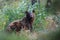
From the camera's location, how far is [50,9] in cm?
69

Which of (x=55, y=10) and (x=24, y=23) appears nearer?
(x=55, y=10)

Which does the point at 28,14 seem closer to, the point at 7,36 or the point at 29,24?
the point at 29,24

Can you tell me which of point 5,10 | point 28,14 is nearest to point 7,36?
point 28,14

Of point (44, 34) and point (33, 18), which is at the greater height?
point (44, 34)

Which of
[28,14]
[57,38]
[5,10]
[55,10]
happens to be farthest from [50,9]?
[5,10]

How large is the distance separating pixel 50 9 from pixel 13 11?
12.2ft

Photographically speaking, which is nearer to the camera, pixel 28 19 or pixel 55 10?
pixel 55 10

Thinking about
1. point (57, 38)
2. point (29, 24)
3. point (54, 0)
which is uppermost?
point (54, 0)

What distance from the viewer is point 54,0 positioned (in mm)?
676

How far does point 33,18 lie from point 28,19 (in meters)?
0.13

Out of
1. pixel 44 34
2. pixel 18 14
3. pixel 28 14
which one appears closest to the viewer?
pixel 44 34

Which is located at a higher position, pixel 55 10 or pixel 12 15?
pixel 55 10

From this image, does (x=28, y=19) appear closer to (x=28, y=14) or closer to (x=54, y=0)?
(x=28, y=14)

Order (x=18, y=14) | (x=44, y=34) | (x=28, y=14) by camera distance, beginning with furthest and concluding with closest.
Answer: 1. (x=18, y=14)
2. (x=28, y=14)
3. (x=44, y=34)
